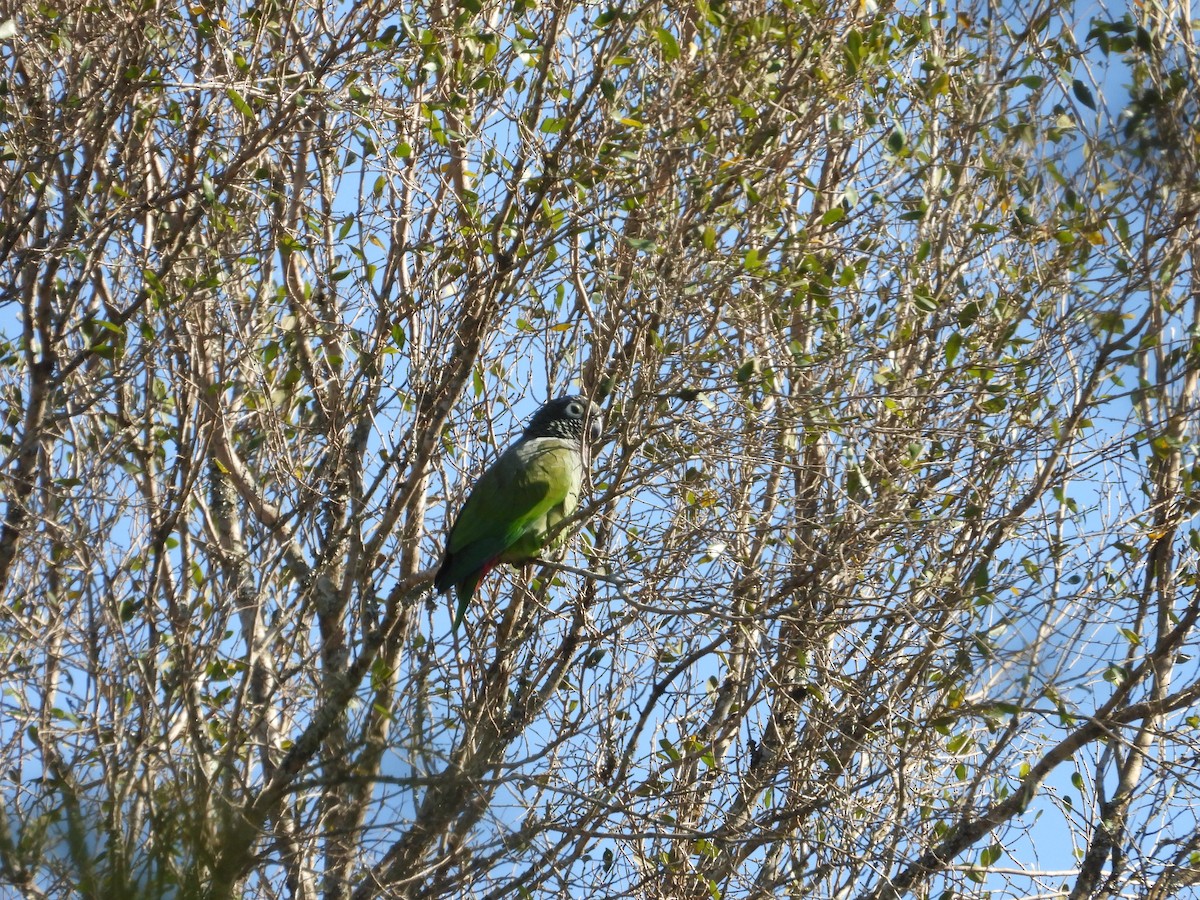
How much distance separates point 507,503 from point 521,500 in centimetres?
9

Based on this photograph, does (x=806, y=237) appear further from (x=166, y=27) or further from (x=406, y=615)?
(x=166, y=27)

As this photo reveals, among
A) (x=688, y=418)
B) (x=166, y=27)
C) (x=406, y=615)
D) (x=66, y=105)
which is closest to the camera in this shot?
(x=688, y=418)

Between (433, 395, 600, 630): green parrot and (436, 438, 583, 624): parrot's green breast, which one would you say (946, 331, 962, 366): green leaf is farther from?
(436, 438, 583, 624): parrot's green breast

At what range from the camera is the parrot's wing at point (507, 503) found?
584 cm

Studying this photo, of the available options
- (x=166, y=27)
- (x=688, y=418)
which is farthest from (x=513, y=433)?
(x=166, y=27)

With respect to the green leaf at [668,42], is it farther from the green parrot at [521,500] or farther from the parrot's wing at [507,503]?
the parrot's wing at [507,503]

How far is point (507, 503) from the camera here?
5980mm

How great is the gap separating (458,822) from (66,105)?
13.6 ft

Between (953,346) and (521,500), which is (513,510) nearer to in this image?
(521,500)

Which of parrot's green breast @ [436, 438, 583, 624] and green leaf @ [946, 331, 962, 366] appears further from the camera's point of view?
parrot's green breast @ [436, 438, 583, 624]

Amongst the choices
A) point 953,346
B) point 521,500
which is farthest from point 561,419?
point 953,346

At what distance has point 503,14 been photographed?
7.12 meters

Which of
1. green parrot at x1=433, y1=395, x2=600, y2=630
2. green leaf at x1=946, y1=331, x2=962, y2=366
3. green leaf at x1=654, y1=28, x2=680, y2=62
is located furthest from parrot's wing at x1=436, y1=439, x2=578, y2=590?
green leaf at x1=654, y1=28, x2=680, y2=62

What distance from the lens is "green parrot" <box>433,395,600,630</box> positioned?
19.2 ft
